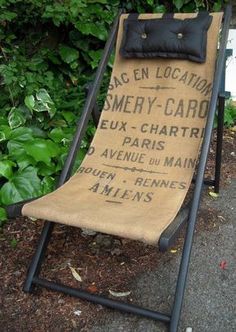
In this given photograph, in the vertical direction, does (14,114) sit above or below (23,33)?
below

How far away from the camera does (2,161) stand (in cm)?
304

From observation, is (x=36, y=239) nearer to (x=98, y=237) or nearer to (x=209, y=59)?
(x=98, y=237)

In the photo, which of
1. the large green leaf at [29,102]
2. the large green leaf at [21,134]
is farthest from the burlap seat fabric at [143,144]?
the large green leaf at [29,102]

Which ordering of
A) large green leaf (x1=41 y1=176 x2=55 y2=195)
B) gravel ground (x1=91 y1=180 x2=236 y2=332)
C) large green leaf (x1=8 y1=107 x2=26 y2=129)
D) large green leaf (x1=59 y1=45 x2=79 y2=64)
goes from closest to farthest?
1. gravel ground (x1=91 y1=180 x2=236 y2=332)
2. large green leaf (x1=41 y1=176 x2=55 y2=195)
3. large green leaf (x1=8 y1=107 x2=26 y2=129)
4. large green leaf (x1=59 y1=45 x2=79 y2=64)

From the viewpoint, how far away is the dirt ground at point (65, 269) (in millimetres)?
2225

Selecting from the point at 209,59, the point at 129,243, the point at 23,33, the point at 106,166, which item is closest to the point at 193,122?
the point at 209,59

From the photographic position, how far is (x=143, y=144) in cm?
273

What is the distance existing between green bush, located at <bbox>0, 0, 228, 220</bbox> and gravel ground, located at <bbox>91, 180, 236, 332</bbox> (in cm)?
99

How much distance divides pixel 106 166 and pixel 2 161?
2.47 ft

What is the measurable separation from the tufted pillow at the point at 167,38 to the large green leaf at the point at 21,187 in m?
0.96

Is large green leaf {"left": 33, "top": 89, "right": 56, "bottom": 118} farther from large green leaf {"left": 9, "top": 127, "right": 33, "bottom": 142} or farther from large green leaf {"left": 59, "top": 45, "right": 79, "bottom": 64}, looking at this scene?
large green leaf {"left": 59, "top": 45, "right": 79, "bottom": 64}

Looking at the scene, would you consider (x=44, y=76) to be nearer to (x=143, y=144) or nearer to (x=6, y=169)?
(x=6, y=169)

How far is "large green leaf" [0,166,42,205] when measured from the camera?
2.92 metres

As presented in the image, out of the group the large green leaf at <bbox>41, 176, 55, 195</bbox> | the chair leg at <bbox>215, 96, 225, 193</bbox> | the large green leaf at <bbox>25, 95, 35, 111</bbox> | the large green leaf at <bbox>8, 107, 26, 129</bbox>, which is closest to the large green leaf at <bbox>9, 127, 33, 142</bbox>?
the large green leaf at <bbox>8, 107, 26, 129</bbox>
